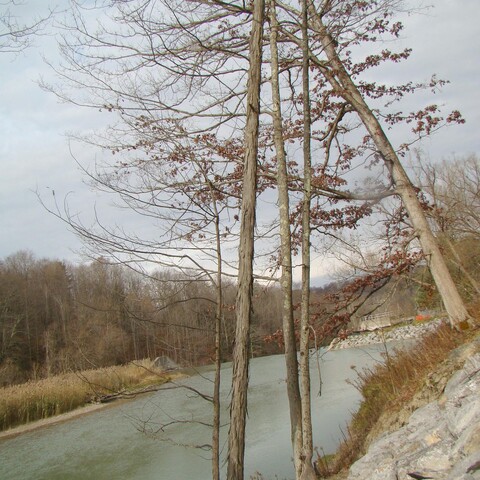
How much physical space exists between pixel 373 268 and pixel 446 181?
15.1 m

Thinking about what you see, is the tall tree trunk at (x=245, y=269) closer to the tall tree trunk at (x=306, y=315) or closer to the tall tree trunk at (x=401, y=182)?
the tall tree trunk at (x=306, y=315)

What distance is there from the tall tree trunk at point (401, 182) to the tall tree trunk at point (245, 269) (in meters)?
1.88

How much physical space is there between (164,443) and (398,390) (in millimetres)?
6861

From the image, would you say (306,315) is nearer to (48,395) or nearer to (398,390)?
(398,390)

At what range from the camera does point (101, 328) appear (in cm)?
654

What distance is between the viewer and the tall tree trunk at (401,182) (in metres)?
5.96

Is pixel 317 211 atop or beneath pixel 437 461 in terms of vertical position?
atop

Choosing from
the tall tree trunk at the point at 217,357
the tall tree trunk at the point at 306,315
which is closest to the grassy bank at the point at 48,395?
the tall tree trunk at the point at 217,357

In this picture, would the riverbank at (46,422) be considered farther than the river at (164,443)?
Yes

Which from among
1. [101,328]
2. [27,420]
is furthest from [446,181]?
[27,420]

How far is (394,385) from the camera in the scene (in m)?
6.57

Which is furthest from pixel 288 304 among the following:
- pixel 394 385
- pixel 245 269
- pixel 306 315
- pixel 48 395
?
pixel 48 395

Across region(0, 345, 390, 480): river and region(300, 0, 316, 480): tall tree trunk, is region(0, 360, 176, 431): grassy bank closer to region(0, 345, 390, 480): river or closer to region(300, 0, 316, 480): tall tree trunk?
region(0, 345, 390, 480): river

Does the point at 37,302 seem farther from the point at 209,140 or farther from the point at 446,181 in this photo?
the point at 446,181
